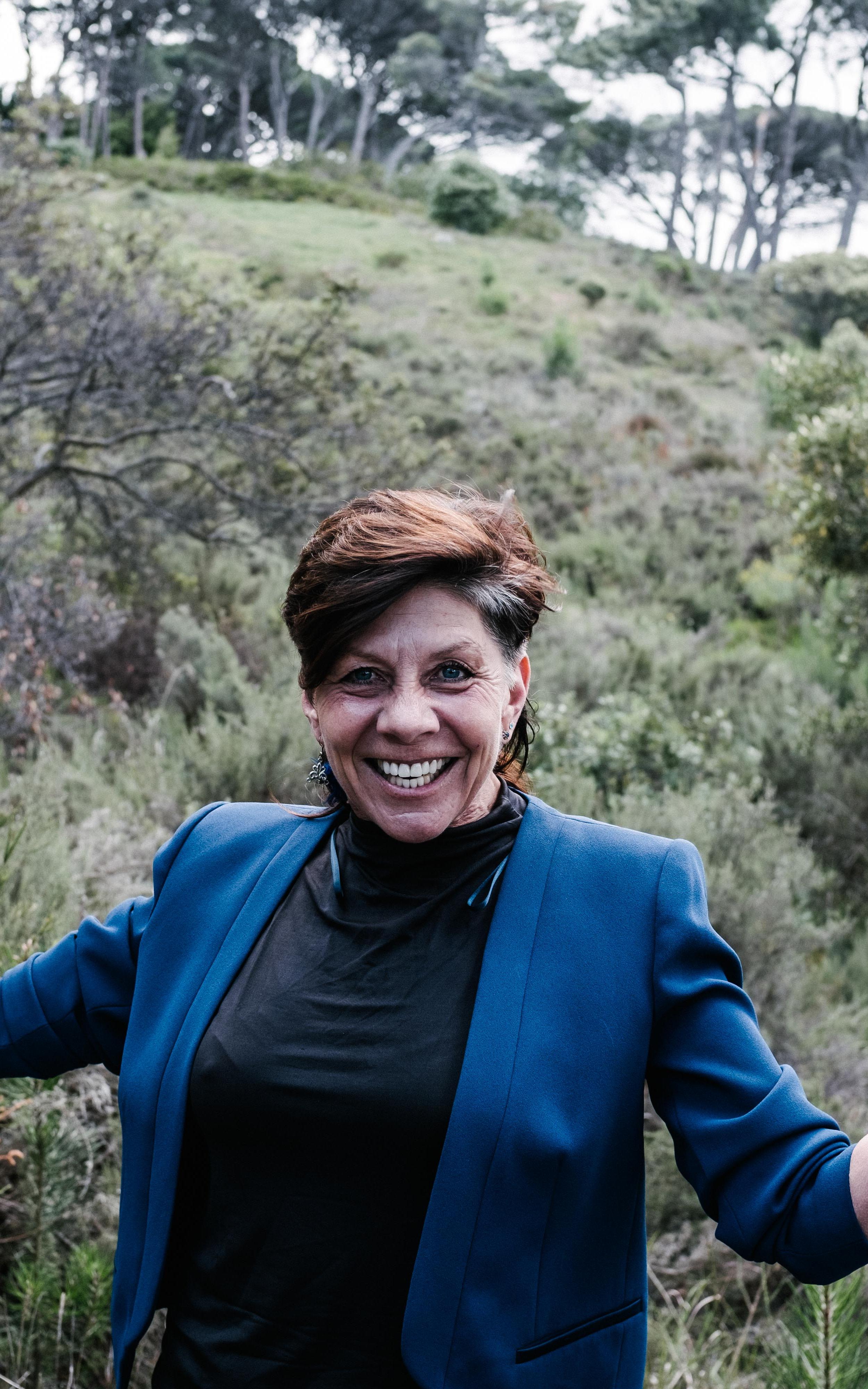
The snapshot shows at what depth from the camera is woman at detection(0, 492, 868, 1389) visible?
4.39 ft

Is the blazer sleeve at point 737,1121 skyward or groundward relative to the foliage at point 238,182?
groundward

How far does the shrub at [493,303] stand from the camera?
22.1 metres

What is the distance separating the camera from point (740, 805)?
17.9ft

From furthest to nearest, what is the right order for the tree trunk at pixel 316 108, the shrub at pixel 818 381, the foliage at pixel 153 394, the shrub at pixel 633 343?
the tree trunk at pixel 316 108, the shrub at pixel 633 343, the shrub at pixel 818 381, the foliage at pixel 153 394

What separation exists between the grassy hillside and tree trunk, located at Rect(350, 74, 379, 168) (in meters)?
22.6

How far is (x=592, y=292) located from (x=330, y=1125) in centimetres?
2551

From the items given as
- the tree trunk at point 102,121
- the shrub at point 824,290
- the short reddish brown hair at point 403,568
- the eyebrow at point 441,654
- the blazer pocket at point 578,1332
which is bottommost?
the blazer pocket at point 578,1332

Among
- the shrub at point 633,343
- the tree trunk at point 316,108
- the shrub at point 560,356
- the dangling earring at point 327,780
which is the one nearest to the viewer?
the dangling earring at point 327,780

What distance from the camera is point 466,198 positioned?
30547 millimetres

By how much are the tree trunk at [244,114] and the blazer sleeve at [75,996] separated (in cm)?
4205

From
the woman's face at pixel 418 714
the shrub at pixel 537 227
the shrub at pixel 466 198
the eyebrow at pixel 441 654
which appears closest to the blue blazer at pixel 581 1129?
the woman's face at pixel 418 714

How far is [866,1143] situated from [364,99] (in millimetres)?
45548

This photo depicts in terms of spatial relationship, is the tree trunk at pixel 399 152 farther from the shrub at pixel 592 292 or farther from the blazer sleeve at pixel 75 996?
the blazer sleeve at pixel 75 996

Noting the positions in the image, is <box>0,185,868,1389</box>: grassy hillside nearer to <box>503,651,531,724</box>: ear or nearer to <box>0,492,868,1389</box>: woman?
<box>0,492,868,1389</box>: woman
